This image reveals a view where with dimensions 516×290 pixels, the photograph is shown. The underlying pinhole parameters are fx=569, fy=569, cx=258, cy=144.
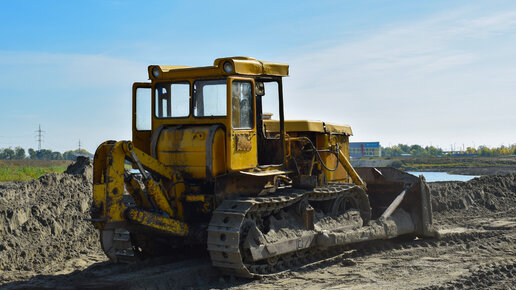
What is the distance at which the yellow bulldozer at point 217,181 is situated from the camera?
27.4ft

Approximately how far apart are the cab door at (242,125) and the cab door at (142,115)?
1.79 metres

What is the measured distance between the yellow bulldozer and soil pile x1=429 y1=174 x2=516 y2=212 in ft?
27.5

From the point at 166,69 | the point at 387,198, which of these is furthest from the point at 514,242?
the point at 166,69

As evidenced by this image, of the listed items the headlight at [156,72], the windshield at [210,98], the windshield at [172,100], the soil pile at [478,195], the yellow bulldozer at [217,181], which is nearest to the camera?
the yellow bulldozer at [217,181]

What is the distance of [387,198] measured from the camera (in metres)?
13.5

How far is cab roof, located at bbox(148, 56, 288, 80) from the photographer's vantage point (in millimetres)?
8938

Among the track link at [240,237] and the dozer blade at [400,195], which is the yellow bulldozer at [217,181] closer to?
the track link at [240,237]

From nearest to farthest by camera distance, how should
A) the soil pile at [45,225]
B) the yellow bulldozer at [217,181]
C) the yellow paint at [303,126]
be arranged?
the yellow bulldozer at [217,181], the yellow paint at [303,126], the soil pile at [45,225]

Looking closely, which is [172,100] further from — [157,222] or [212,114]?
[157,222]

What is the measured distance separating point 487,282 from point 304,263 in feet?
9.50

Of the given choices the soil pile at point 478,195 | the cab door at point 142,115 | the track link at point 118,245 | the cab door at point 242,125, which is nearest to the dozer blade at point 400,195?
the cab door at point 242,125

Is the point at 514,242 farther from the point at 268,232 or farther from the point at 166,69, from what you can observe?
the point at 166,69

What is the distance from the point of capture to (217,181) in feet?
29.3

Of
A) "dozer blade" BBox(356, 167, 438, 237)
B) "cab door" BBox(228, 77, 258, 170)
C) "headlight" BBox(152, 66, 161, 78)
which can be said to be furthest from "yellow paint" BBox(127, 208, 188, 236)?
"dozer blade" BBox(356, 167, 438, 237)
